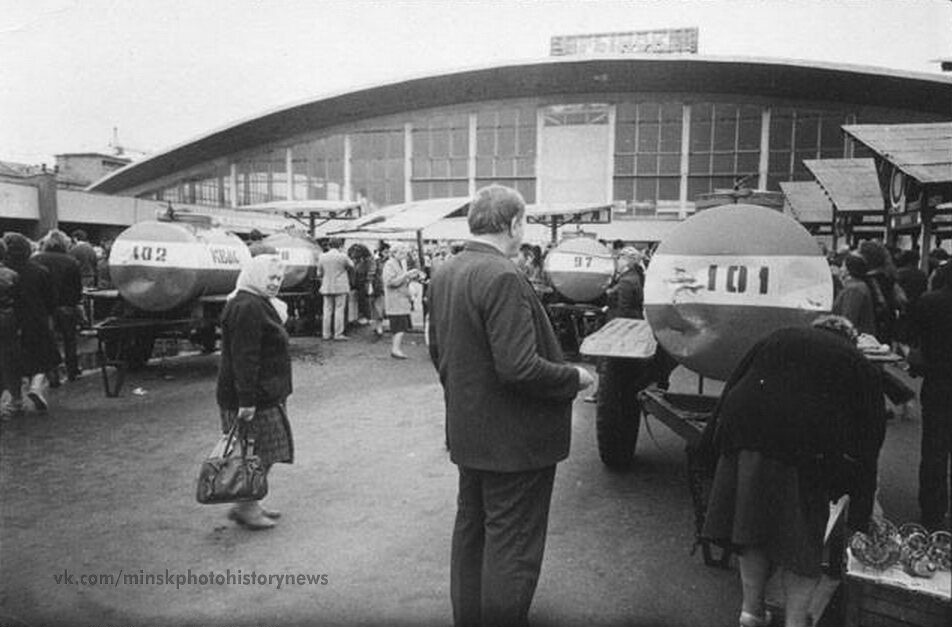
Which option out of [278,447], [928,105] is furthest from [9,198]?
[928,105]

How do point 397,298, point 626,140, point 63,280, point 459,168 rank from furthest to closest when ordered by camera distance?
1. point 459,168
2. point 626,140
3. point 397,298
4. point 63,280

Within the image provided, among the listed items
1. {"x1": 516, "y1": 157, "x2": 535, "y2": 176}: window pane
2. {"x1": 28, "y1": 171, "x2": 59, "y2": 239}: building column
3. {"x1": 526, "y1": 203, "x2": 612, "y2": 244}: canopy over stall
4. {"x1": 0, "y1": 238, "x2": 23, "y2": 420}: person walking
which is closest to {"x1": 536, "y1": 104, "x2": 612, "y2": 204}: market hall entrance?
{"x1": 516, "y1": 157, "x2": 535, "y2": 176}: window pane

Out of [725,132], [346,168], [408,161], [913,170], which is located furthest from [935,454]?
[346,168]

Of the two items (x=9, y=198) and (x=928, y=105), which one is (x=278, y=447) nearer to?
(x=9, y=198)

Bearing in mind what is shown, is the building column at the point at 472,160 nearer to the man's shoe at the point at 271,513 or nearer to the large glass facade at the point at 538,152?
the large glass facade at the point at 538,152

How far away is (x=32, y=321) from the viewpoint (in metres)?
7.25

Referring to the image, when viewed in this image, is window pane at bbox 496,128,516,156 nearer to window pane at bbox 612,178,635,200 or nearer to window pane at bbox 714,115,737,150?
window pane at bbox 612,178,635,200

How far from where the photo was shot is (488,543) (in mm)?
2713

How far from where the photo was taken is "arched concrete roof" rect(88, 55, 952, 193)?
32219mm

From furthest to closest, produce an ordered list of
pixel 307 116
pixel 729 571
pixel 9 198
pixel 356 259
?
1. pixel 307 116
2. pixel 9 198
3. pixel 356 259
4. pixel 729 571

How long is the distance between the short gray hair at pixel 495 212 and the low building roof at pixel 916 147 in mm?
4580

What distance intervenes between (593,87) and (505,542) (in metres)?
34.5

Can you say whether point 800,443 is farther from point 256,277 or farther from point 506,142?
point 506,142

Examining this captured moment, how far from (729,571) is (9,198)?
21.6 metres
